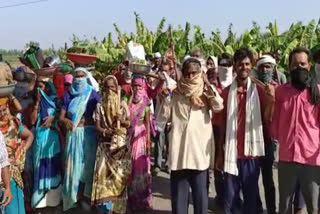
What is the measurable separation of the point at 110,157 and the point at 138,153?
0.48 meters

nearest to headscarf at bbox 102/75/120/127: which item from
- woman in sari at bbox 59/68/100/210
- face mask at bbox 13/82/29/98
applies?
Result: woman in sari at bbox 59/68/100/210

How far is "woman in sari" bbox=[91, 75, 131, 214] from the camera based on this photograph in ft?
16.6

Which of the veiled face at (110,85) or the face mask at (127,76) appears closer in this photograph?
the veiled face at (110,85)

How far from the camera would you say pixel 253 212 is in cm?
436

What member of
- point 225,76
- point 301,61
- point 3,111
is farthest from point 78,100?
point 301,61

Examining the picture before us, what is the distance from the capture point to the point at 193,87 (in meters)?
4.11

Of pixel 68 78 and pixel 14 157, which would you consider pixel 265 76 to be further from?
pixel 14 157

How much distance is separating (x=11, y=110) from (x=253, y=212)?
2486mm

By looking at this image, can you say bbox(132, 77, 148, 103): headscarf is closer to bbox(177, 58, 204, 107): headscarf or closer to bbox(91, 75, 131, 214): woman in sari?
bbox(91, 75, 131, 214): woman in sari

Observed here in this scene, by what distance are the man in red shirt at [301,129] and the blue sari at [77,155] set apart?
90.2 inches

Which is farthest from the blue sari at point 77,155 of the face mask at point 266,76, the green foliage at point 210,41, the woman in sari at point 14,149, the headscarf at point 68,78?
the green foliage at point 210,41

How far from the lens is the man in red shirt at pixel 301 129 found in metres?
3.89

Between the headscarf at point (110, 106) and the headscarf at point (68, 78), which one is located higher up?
the headscarf at point (68, 78)

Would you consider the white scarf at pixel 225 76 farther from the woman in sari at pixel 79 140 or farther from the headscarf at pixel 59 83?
the headscarf at pixel 59 83
